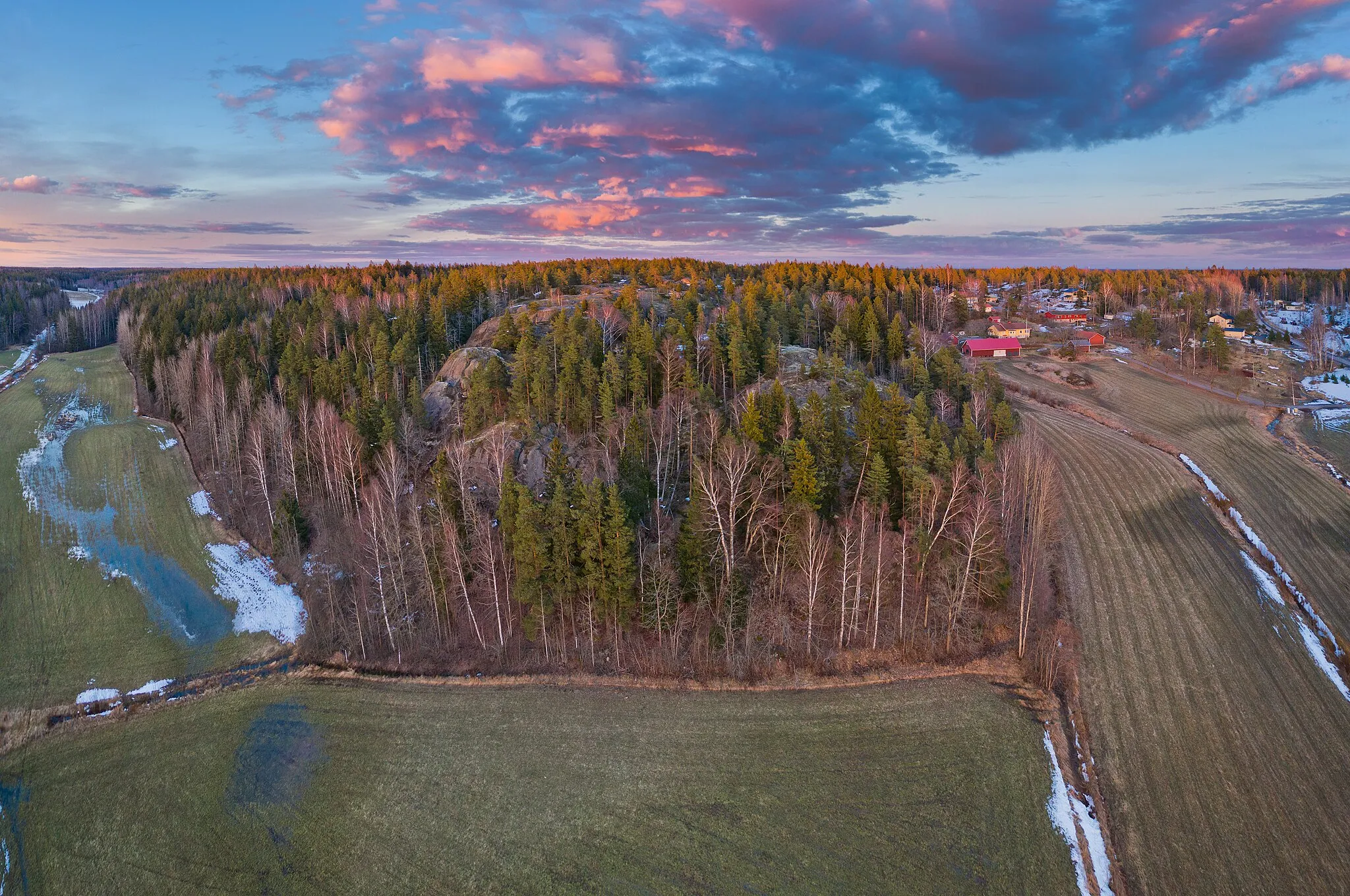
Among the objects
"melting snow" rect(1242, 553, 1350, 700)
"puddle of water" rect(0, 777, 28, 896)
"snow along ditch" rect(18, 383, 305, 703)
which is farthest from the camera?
"snow along ditch" rect(18, 383, 305, 703)

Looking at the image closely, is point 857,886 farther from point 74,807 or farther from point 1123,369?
point 1123,369

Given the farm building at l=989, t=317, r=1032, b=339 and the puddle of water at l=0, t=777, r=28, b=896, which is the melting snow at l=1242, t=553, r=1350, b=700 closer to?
the puddle of water at l=0, t=777, r=28, b=896

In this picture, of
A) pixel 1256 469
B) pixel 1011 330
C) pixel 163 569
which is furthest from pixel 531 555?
pixel 1011 330

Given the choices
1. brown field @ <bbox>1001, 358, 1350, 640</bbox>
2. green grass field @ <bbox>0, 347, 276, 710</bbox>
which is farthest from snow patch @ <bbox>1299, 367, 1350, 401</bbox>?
green grass field @ <bbox>0, 347, 276, 710</bbox>

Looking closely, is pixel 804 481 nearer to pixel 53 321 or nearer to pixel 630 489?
pixel 630 489

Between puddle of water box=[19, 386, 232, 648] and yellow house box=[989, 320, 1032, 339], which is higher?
yellow house box=[989, 320, 1032, 339]

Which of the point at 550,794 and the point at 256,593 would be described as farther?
the point at 256,593

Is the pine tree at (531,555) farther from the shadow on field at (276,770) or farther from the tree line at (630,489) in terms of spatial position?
the shadow on field at (276,770)
